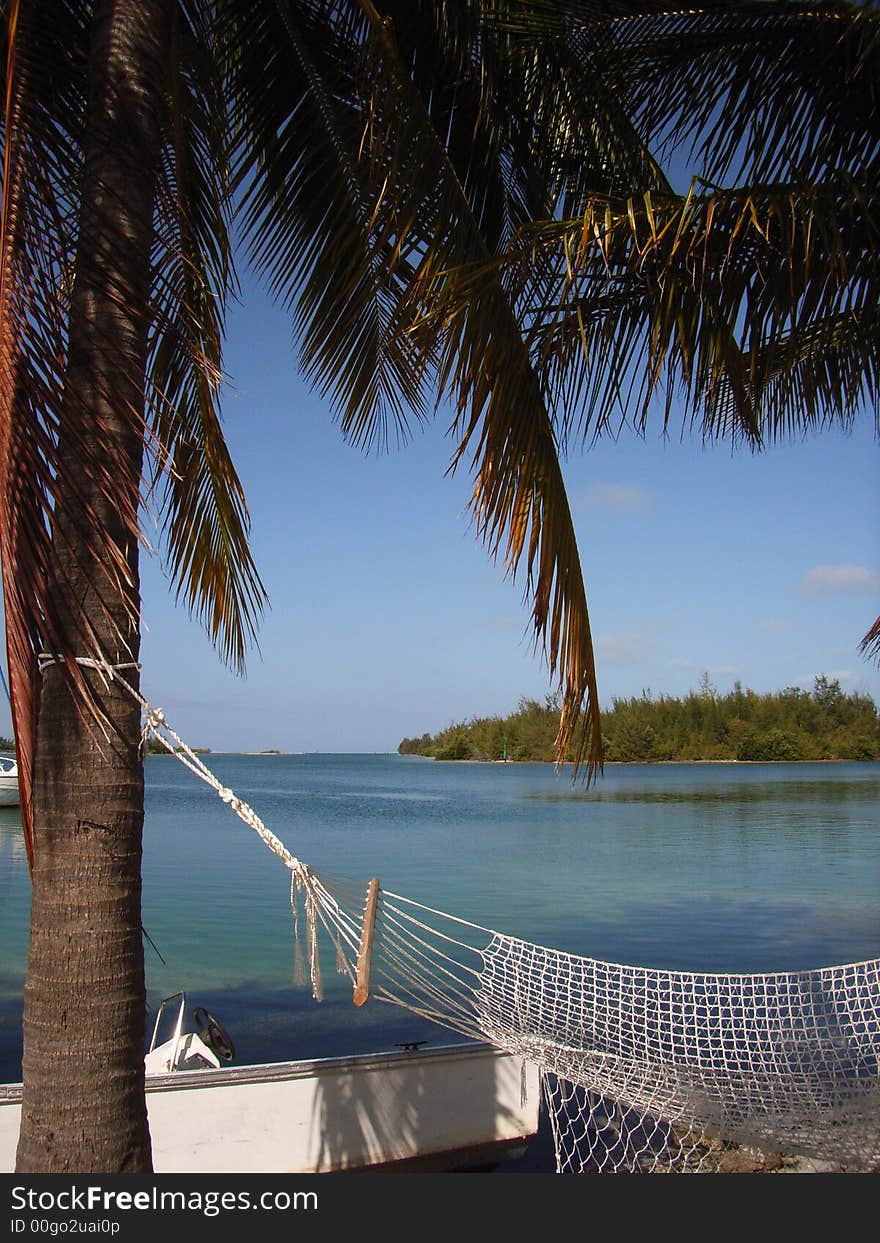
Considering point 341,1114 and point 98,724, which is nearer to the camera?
point 98,724

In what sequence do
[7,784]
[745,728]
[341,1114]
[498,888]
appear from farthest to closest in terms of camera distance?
[745,728], [7,784], [498,888], [341,1114]

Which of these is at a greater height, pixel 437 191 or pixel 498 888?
pixel 437 191

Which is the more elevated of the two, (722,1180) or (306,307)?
(306,307)

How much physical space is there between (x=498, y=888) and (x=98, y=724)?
1255cm

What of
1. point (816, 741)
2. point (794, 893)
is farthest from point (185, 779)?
point (794, 893)

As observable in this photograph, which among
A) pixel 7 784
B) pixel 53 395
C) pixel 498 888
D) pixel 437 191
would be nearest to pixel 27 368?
pixel 53 395

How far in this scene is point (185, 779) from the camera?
5694cm

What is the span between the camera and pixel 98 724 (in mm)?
2018

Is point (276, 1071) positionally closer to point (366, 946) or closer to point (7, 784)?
point (366, 946)

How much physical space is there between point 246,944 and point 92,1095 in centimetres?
806

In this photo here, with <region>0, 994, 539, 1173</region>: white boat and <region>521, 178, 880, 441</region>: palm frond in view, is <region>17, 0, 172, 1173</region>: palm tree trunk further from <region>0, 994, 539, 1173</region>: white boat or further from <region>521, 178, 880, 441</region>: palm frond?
<region>0, 994, 539, 1173</region>: white boat

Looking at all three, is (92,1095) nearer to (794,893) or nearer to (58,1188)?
(58,1188)

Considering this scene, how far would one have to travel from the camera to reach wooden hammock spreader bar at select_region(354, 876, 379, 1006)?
2.66 metres

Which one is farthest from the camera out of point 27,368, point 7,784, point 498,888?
point 7,784
